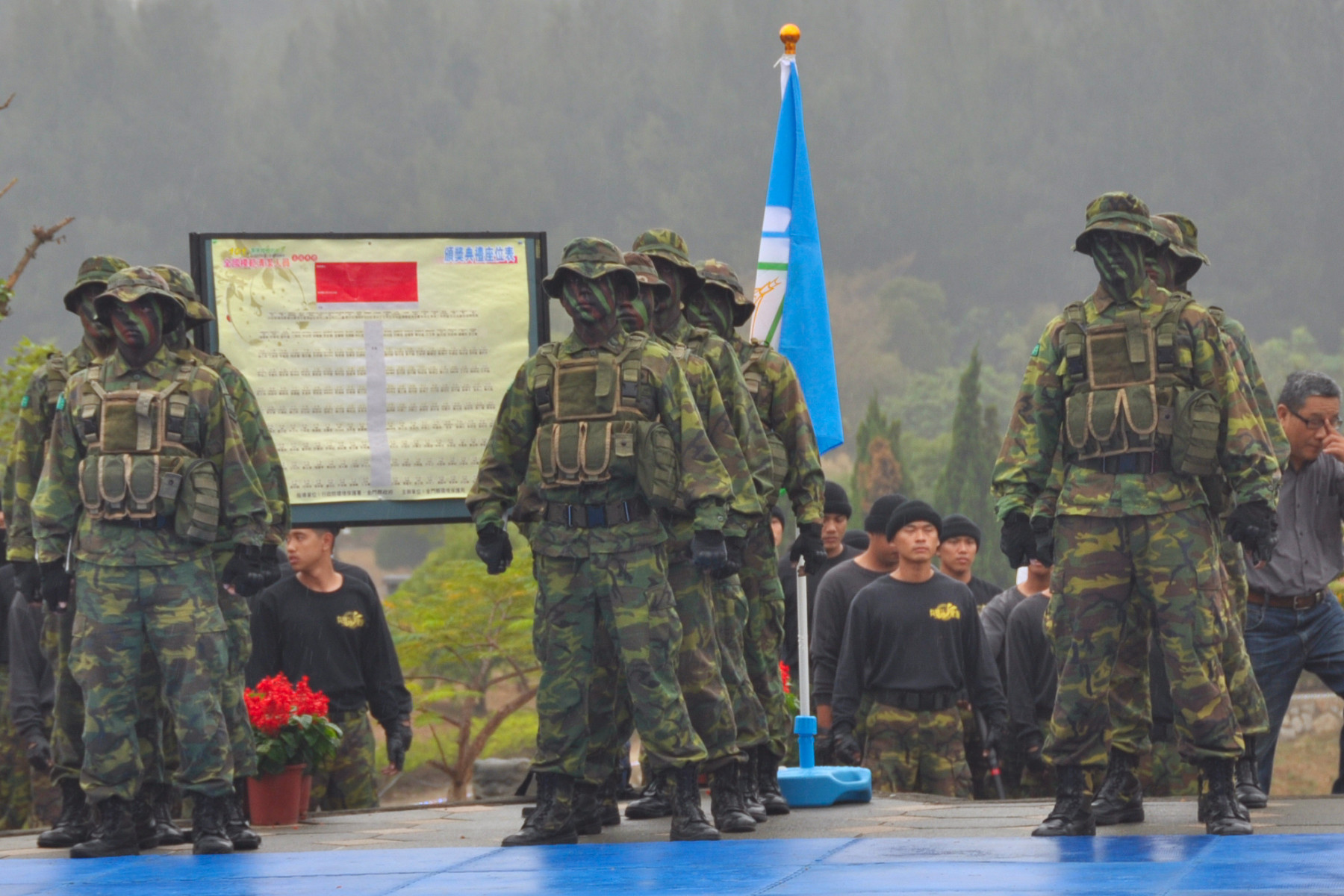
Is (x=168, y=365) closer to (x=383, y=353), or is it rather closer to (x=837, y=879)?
(x=383, y=353)

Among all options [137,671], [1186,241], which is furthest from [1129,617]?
[137,671]

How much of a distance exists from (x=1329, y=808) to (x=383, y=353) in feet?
17.2

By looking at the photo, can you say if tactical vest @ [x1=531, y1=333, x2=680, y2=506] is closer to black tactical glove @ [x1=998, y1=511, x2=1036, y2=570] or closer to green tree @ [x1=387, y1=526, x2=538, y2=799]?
black tactical glove @ [x1=998, y1=511, x2=1036, y2=570]

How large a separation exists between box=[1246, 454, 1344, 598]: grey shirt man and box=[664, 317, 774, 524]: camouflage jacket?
2.37 metres

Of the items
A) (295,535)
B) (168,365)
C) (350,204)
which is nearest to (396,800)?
(295,535)

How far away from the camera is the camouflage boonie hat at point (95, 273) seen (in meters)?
8.49

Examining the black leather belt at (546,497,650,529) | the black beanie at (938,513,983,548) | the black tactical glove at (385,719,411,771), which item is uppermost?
the black beanie at (938,513,983,548)

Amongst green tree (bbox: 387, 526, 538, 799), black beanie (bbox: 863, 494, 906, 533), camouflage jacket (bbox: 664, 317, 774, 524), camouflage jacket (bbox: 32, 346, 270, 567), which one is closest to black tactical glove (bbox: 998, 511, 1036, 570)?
camouflage jacket (bbox: 664, 317, 774, 524)

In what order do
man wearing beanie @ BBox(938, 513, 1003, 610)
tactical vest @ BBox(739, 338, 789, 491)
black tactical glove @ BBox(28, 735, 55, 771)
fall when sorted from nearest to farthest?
1. tactical vest @ BBox(739, 338, 789, 491)
2. black tactical glove @ BBox(28, 735, 55, 771)
3. man wearing beanie @ BBox(938, 513, 1003, 610)

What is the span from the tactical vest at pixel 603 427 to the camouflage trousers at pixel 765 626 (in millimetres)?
1451

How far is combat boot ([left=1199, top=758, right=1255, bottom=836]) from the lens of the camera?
677 cm

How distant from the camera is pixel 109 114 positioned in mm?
90938

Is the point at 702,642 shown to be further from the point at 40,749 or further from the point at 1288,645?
the point at 40,749

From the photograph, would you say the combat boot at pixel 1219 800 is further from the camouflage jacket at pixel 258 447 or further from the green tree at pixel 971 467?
the green tree at pixel 971 467
